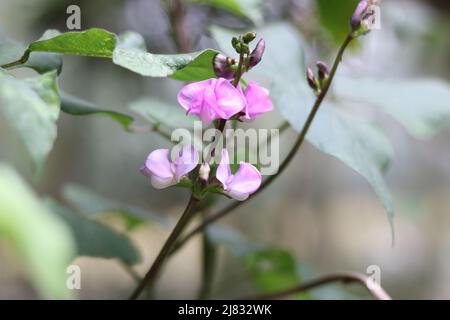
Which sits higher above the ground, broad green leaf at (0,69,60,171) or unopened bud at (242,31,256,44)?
unopened bud at (242,31,256,44)

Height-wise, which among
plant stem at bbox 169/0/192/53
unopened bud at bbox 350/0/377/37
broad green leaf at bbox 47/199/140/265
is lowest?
broad green leaf at bbox 47/199/140/265

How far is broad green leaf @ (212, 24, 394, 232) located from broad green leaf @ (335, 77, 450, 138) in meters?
0.13

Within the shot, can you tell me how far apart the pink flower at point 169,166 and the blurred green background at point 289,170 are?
63cm

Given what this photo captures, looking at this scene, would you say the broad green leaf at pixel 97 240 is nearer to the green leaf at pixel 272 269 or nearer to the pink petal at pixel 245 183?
the green leaf at pixel 272 269

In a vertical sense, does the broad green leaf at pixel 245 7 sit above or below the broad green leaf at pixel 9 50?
above

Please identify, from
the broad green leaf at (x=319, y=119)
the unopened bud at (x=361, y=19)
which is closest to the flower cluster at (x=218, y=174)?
the broad green leaf at (x=319, y=119)

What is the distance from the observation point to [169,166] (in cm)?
51

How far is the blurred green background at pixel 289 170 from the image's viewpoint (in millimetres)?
1695

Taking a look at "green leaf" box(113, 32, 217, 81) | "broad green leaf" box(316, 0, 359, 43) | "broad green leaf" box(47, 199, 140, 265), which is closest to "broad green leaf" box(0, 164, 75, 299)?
"green leaf" box(113, 32, 217, 81)

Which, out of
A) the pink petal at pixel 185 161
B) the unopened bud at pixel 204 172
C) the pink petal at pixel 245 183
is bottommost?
the pink petal at pixel 245 183

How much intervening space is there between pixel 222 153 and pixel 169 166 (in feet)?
0.15

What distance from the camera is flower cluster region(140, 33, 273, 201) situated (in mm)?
497

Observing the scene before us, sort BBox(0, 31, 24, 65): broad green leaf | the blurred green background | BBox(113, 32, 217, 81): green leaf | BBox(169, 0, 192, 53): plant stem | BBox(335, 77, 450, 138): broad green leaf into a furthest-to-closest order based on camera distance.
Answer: the blurred green background → BBox(169, 0, 192, 53): plant stem → BBox(335, 77, 450, 138): broad green leaf → BBox(0, 31, 24, 65): broad green leaf → BBox(113, 32, 217, 81): green leaf

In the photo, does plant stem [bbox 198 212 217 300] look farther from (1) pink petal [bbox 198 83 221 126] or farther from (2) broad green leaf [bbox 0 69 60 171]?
(2) broad green leaf [bbox 0 69 60 171]
